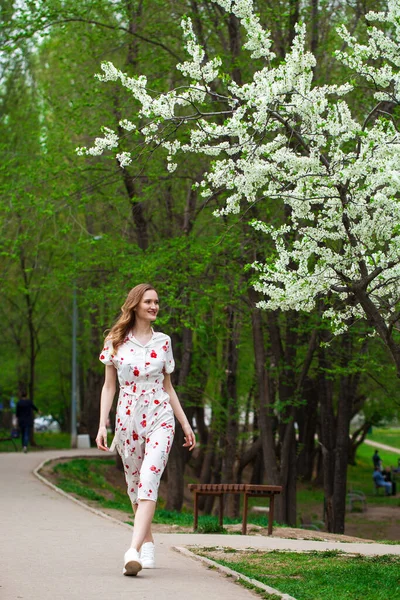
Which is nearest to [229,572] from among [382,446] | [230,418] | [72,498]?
[72,498]

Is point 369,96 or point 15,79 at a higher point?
point 15,79

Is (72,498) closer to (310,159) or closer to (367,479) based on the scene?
(310,159)

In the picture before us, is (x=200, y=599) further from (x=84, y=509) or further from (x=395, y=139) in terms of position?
(x=84, y=509)

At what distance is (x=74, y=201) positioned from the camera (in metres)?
21.7

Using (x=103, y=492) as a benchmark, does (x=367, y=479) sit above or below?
below

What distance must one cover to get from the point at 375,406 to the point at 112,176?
65.6ft

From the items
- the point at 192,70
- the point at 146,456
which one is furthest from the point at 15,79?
the point at 146,456

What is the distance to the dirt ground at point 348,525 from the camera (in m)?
15.0

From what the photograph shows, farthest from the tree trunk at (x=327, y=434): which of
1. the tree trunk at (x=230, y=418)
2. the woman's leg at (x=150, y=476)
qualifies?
the woman's leg at (x=150, y=476)

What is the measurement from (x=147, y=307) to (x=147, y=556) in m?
1.82

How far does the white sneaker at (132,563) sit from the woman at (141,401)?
1.03ft

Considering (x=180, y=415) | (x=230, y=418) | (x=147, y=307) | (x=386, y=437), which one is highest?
(x=147, y=307)

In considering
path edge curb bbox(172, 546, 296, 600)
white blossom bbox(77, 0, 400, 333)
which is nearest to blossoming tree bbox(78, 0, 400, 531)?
white blossom bbox(77, 0, 400, 333)

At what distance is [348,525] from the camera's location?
2983 centimetres
